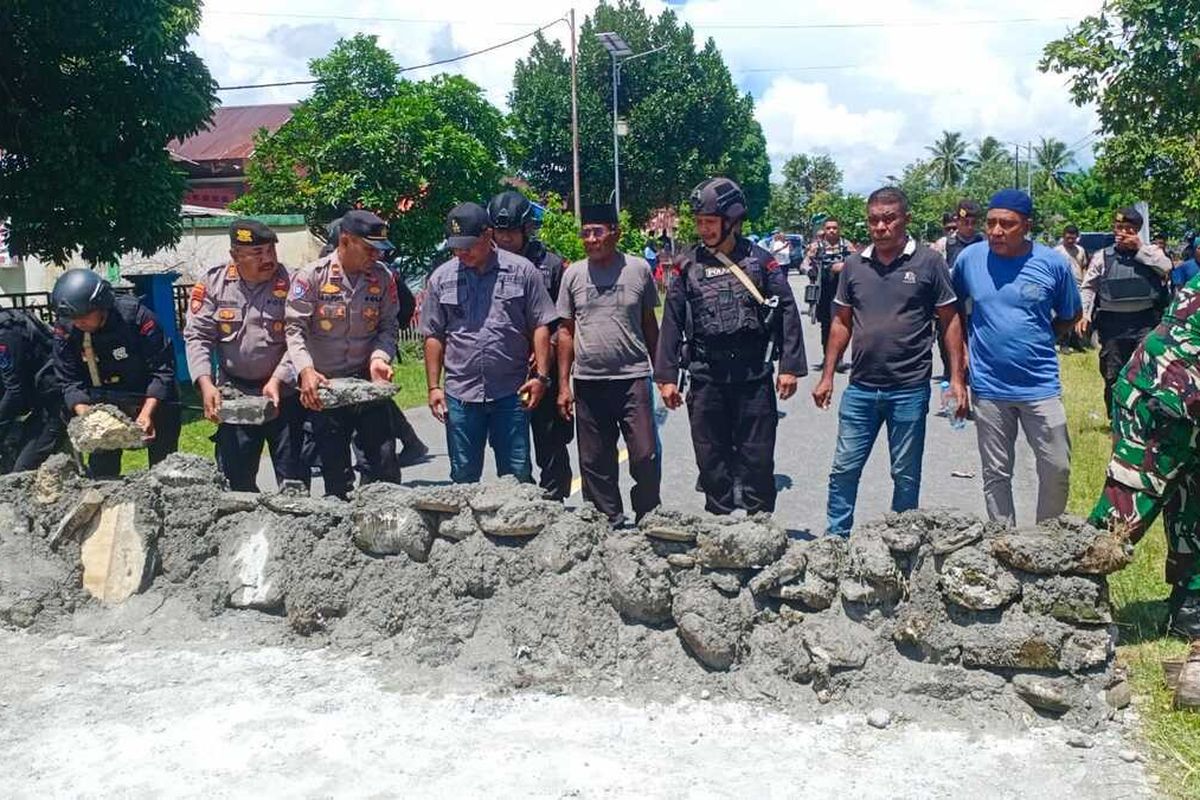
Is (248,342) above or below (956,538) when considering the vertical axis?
above

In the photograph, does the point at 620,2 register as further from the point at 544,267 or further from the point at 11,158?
Answer: the point at 544,267

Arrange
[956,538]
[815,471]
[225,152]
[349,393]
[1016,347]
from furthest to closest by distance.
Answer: [225,152] < [815,471] < [349,393] < [1016,347] < [956,538]

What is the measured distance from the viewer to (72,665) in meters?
4.50

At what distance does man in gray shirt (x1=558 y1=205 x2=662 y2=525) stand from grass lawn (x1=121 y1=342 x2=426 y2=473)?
2.36 m

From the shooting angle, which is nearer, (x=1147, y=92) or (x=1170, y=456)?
(x=1170, y=456)

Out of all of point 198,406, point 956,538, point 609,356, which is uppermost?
point 609,356

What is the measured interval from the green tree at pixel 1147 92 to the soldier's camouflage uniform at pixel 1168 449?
18.6ft

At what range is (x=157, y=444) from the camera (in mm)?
5949

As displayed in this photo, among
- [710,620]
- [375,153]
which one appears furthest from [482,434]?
[375,153]

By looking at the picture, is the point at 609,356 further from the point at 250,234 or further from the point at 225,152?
the point at 225,152

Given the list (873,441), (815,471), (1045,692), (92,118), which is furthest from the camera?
(92,118)

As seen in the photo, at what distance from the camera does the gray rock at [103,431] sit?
217 inches

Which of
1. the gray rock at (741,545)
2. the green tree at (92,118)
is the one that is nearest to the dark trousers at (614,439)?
the gray rock at (741,545)

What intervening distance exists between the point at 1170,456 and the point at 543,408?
3043 millimetres
